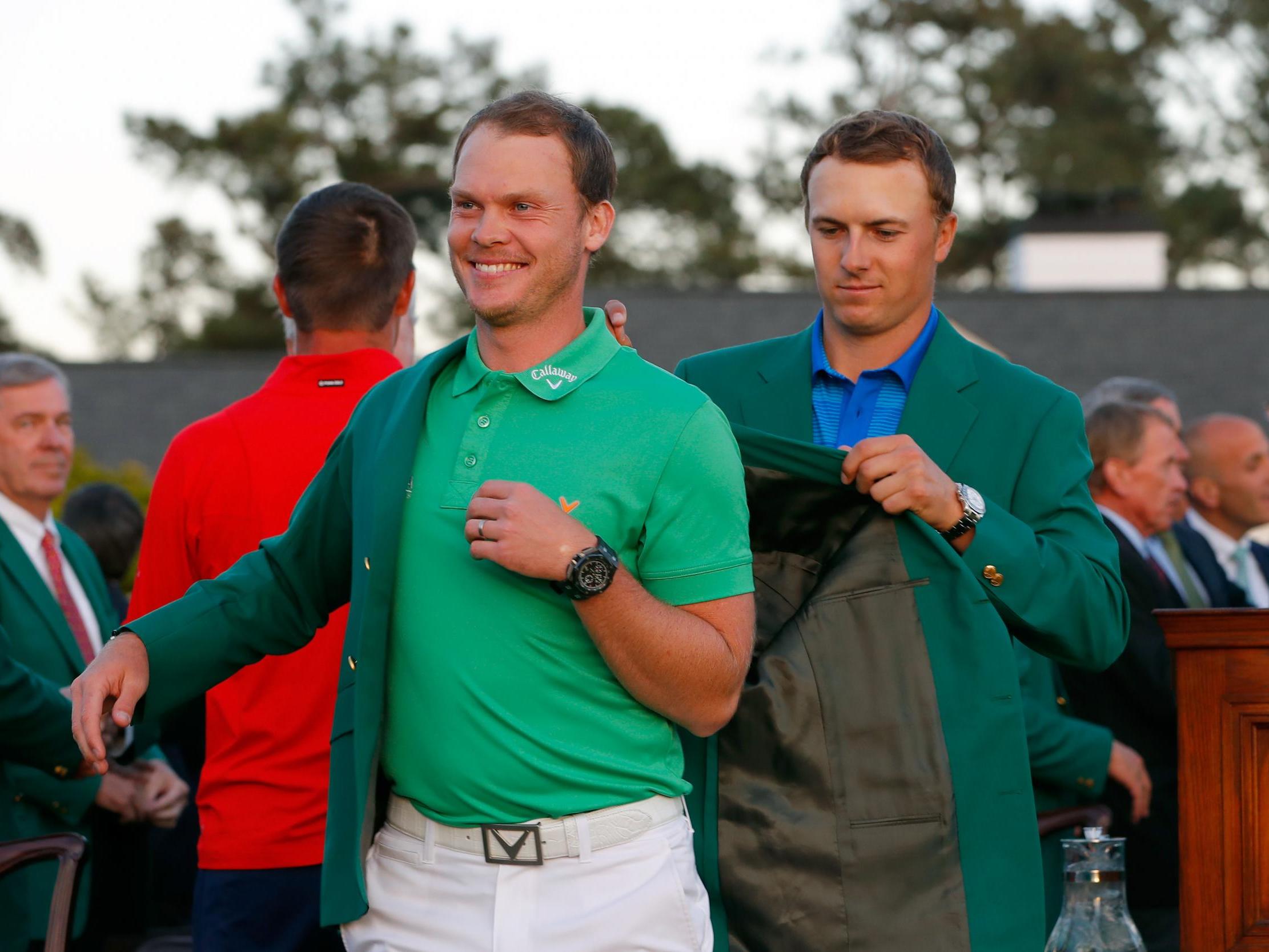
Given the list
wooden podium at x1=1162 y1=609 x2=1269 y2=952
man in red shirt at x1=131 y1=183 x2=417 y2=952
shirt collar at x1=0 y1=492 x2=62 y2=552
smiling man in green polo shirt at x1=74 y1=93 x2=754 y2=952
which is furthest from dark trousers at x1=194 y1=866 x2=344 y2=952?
shirt collar at x1=0 y1=492 x2=62 y2=552

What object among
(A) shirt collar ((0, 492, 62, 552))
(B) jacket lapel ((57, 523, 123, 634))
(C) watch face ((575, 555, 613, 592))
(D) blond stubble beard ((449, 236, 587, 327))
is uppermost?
(D) blond stubble beard ((449, 236, 587, 327))

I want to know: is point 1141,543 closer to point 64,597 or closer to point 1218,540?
point 1218,540

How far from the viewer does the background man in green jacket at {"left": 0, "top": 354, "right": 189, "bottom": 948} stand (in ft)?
14.0

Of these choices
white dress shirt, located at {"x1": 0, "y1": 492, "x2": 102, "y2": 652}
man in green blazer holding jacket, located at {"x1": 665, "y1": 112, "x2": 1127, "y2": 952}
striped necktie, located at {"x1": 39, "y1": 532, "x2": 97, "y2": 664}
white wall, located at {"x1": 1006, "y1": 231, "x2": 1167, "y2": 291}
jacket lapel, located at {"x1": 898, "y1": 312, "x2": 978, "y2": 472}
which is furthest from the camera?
white wall, located at {"x1": 1006, "y1": 231, "x2": 1167, "y2": 291}

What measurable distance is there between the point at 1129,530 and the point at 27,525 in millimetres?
3573

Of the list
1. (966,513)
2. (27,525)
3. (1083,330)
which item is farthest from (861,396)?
(1083,330)

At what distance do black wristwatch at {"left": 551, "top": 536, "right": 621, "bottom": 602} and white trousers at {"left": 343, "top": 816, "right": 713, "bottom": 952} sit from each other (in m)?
0.40

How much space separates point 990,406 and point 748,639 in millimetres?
928

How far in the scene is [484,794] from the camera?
2.28 metres

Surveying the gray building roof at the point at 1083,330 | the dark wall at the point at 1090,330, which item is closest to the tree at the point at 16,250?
the gray building roof at the point at 1083,330

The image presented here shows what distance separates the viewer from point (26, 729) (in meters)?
3.92

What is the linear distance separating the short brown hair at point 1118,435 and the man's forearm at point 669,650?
356 cm

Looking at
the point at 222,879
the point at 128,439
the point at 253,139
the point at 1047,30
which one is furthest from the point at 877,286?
the point at 1047,30

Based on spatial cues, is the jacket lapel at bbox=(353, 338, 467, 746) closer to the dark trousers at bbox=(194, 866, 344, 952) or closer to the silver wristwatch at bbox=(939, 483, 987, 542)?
the silver wristwatch at bbox=(939, 483, 987, 542)
